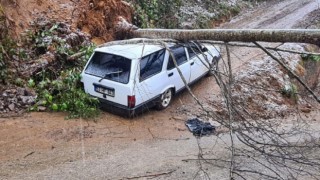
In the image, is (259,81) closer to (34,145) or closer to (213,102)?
(213,102)

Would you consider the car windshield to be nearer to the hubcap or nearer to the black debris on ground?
the hubcap

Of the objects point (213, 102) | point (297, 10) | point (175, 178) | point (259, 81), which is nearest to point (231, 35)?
point (175, 178)

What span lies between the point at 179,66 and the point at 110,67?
2.00m

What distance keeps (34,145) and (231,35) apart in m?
4.77

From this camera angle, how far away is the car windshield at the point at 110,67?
8.79 m

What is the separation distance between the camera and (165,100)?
10070 millimetres

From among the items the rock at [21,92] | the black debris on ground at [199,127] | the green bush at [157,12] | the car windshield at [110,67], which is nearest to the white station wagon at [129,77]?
the car windshield at [110,67]

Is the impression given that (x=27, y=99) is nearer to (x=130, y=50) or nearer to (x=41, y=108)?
(x=41, y=108)

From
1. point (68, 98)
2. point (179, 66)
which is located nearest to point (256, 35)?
point (179, 66)

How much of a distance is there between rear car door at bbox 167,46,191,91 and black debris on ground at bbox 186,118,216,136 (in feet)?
3.69

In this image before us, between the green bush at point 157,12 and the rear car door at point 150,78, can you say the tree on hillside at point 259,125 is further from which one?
the green bush at point 157,12

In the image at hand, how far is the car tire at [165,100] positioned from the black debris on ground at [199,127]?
80 cm

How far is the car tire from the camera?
9852 millimetres

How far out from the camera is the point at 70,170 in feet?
23.0
